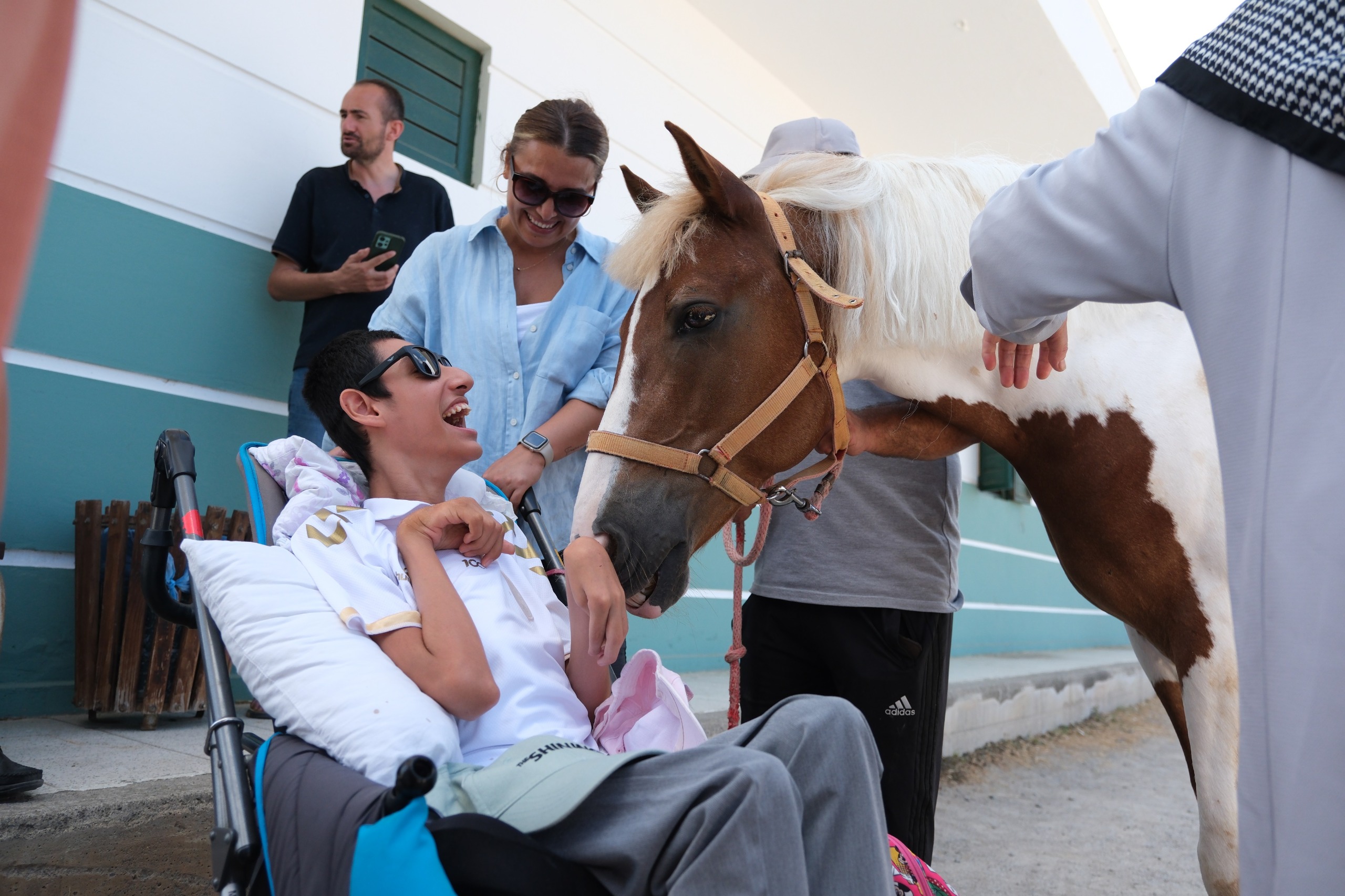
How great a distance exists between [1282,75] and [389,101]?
10.1 feet

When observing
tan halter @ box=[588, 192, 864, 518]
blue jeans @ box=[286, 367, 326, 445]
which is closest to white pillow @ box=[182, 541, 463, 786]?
tan halter @ box=[588, 192, 864, 518]

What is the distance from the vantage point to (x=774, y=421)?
1631 mm

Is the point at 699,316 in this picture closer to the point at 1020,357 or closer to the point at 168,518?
the point at 1020,357

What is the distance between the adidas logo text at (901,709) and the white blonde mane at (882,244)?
73cm

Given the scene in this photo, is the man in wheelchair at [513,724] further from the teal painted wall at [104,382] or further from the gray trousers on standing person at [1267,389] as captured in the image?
the teal painted wall at [104,382]

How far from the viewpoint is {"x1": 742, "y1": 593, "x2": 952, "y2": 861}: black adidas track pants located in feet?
5.97

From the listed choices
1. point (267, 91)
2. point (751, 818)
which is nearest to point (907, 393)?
point (751, 818)

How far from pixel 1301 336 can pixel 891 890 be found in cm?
76

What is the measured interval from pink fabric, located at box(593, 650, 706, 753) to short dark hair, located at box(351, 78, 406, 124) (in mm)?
2491

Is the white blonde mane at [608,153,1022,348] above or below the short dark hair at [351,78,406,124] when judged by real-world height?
below

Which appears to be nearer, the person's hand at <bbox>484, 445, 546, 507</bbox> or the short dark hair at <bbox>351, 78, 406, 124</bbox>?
the person's hand at <bbox>484, 445, 546, 507</bbox>

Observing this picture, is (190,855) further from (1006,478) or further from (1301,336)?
(1006,478)

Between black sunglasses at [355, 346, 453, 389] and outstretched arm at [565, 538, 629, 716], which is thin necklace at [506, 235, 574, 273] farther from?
outstretched arm at [565, 538, 629, 716]

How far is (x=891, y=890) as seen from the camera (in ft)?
3.47
